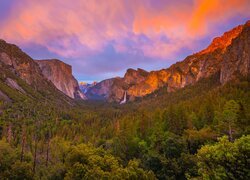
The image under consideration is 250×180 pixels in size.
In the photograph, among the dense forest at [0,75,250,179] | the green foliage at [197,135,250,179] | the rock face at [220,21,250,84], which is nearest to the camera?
the green foliage at [197,135,250,179]

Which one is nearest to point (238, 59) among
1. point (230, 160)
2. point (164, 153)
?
point (164, 153)

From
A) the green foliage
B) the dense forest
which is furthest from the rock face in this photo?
the green foliage

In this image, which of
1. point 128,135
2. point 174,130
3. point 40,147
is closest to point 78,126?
point 40,147

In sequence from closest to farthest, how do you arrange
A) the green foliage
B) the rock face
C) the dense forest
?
the green foliage, the dense forest, the rock face

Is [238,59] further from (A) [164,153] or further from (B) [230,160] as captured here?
(B) [230,160]

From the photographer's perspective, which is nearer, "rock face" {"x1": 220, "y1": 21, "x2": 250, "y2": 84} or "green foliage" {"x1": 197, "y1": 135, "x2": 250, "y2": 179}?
"green foliage" {"x1": 197, "y1": 135, "x2": 250, "y2": 179}

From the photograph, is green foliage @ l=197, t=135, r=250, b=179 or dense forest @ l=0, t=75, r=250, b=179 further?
dense forest @ l=0, t=75, r=250, b=179

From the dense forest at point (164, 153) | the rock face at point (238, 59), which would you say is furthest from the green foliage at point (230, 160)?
the rock face at point (238, 59)

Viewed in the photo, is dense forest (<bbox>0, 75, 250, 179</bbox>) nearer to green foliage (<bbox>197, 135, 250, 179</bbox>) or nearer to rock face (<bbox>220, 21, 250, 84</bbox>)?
green foliage (<bbox>197, 135, 250, 179</bbox>)

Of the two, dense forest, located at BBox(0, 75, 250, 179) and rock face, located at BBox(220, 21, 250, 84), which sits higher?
rock face, located at BBox(220, 21, 250, 84)

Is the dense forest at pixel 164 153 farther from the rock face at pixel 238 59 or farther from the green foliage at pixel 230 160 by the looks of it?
the rock face at pixel 238 59

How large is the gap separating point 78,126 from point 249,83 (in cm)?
11636

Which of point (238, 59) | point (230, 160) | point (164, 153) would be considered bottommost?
point (164, 153)

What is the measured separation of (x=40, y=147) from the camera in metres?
112
